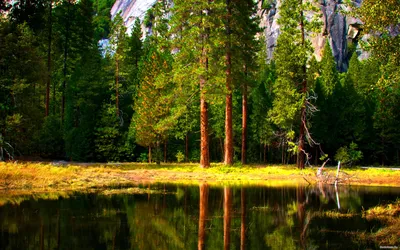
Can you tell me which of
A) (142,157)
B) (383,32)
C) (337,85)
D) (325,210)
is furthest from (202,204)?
(337,85)

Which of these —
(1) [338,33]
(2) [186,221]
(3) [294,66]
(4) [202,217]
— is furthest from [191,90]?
(1) [338,33]

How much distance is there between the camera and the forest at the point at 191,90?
96.3 ft

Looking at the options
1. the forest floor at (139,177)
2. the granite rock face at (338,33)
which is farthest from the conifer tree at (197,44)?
the granite rock face at (338,33)

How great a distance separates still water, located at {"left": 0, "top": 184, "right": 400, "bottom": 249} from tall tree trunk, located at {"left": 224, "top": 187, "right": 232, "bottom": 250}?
0.07 ft

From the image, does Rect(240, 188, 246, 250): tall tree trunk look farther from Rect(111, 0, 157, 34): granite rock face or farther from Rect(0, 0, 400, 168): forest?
Rect(111, 0, 157, 34): granite rock face

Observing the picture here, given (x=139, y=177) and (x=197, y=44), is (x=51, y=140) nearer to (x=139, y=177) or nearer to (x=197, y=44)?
(x=197, y=44)

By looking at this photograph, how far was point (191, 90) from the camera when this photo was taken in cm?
3150

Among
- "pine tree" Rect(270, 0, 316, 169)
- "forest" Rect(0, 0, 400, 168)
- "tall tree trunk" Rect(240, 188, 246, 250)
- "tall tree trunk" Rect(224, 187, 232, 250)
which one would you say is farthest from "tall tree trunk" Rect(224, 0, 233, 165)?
"tall tree trunk" Rect(240, 188, 246, 250)

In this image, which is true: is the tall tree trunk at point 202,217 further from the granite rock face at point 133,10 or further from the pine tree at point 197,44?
the granite rock face at point 133,10

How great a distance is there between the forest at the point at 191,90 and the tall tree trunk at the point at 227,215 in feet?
23.4

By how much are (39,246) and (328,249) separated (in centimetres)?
528

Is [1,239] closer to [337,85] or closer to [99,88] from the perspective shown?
[99,88]

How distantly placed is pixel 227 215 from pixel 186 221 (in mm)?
Answer: 1368

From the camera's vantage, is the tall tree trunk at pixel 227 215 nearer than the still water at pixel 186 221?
No
